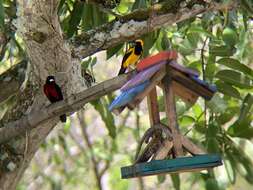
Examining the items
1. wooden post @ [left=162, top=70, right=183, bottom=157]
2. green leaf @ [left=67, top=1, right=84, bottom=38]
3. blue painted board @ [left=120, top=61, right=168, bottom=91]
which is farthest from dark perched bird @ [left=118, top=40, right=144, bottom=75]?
blue painted board @ [left=120, top=61, right=168, bottom=91]

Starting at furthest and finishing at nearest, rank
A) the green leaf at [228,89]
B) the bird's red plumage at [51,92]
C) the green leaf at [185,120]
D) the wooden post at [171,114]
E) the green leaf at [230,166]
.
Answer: the green leaf at [185,120]
the green leaf at [230,166]
the green leaf at [228,89]
the bird's red plumage at [51,92]
the wooden post at [171,114]

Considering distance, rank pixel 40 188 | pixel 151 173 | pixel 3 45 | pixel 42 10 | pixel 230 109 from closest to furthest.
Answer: pixel 151 173 < pixel 42 10 < pixel 3 45 < pixel 230 109 < pixel 40 188

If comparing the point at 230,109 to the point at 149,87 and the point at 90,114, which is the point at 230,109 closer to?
the point at 149,87

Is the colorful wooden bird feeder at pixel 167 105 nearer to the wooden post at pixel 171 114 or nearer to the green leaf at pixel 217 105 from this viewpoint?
the wooden post at pixel 171 114

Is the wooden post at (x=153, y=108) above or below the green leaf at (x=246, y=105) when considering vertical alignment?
above

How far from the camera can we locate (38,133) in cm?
279

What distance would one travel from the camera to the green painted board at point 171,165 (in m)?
2.10

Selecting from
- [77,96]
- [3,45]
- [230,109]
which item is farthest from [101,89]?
[230,109]

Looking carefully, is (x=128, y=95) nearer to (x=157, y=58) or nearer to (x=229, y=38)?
(x=157, y=58)

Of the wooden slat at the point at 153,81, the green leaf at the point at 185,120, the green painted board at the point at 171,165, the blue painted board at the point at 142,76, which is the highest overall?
the blue painted board at the point at 142,76

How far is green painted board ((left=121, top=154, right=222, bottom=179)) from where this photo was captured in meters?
2.10

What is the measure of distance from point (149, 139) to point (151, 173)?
0.84 ft

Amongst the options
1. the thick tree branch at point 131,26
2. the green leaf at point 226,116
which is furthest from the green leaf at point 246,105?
the thick tree branch at point 131,26

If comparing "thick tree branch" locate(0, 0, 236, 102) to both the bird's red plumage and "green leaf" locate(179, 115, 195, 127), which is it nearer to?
the bird's red plumage
